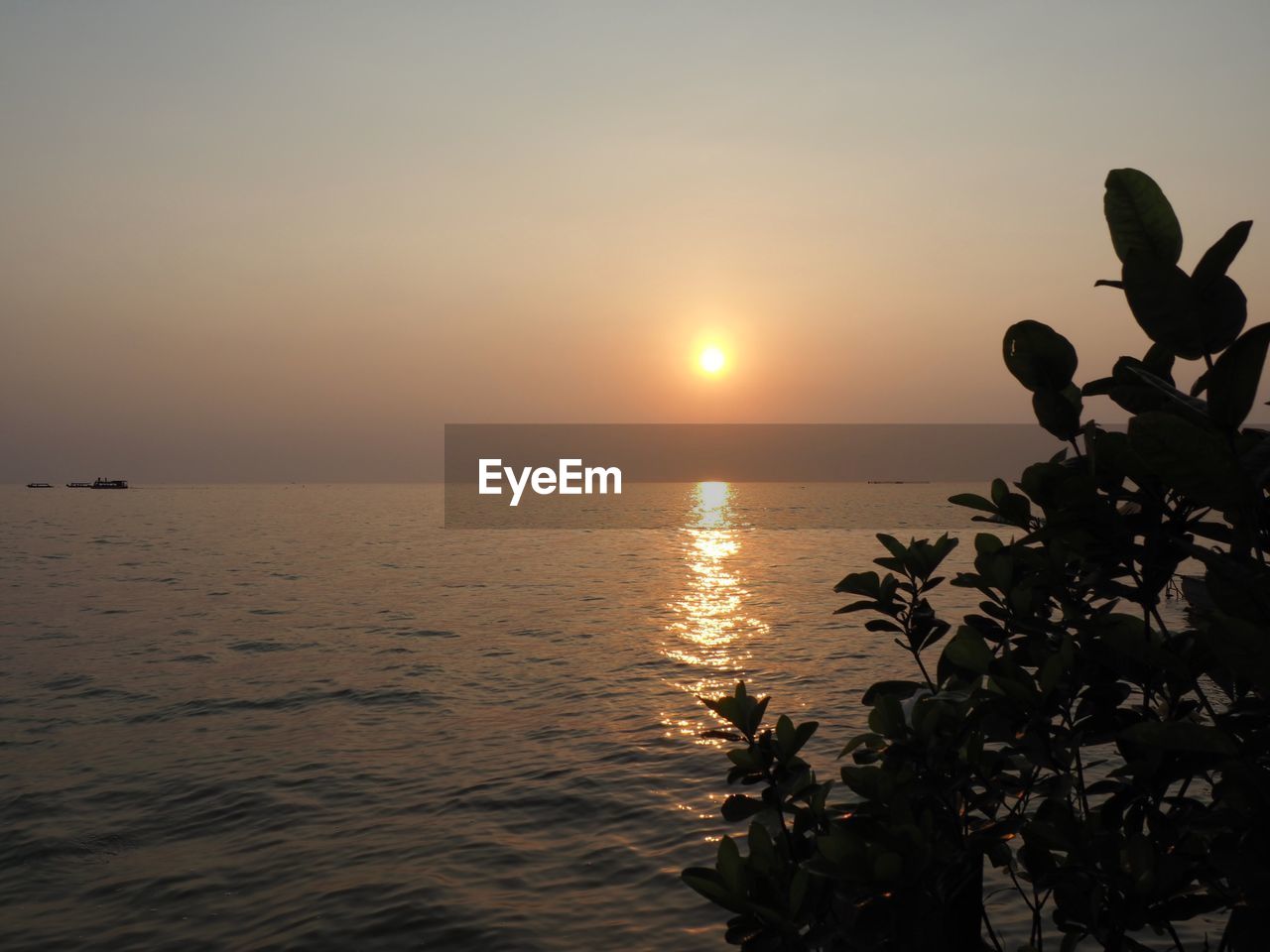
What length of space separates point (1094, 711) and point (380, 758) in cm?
972

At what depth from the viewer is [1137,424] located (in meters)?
1.56

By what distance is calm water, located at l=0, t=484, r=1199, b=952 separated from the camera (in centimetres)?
669

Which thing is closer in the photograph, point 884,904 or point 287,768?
point 884,904

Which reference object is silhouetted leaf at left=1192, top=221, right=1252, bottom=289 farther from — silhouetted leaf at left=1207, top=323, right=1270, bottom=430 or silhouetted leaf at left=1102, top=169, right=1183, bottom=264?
silhouetted leaf at left=1207, top=323, right=1270, bottom=430

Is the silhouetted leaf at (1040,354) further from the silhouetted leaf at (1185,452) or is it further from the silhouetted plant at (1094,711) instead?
the silhouetted leaf at (1185,452)

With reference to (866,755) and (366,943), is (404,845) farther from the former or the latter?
(866,755)

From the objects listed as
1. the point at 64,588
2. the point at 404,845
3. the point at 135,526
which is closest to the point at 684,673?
the point at 404,845

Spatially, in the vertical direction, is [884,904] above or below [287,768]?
above

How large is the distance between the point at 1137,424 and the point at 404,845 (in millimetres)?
7750

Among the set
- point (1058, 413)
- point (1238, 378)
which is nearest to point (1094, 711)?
point (1058, 413)

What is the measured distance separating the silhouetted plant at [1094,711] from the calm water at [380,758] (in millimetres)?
4305

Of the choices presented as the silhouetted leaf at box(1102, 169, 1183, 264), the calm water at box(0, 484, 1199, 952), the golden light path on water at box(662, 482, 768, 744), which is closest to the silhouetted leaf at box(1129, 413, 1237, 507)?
the silhouetted leaf at box(1102, 169, 1183, 264)

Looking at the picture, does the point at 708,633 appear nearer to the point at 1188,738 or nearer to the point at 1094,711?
the point at 1094,711

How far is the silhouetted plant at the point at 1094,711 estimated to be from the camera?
166cm
